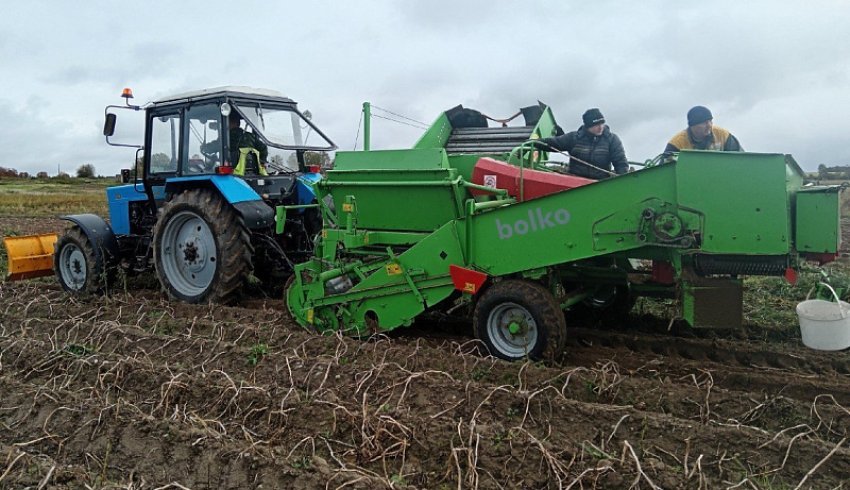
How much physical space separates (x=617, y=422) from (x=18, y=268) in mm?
7614

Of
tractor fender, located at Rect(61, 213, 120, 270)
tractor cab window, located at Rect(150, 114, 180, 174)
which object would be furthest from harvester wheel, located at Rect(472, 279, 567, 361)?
tractor fender, located at Rect(61, 213, 120, 270)

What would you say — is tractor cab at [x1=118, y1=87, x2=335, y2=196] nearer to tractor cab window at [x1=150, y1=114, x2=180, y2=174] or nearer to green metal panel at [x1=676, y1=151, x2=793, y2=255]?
tractor cab window at [x1=150, y1=114, x2=180, y2=174]

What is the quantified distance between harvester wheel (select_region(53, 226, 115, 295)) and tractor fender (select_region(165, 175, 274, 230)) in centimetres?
176

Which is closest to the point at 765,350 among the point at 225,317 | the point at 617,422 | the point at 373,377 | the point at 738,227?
the point at 738,227

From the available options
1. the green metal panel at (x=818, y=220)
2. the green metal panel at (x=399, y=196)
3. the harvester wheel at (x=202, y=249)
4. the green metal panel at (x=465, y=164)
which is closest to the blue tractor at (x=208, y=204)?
the harvester wheel at (x=202, y=249)

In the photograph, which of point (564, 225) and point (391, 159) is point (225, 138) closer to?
point (391, 159)

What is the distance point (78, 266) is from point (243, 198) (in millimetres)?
2813

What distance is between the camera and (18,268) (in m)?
8.23

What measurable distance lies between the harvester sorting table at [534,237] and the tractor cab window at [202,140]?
1.72 metres

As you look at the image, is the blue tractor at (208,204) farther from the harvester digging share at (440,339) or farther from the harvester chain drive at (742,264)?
the harvester chain drive at (742,264)

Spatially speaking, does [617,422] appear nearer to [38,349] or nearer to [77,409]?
[77,409]

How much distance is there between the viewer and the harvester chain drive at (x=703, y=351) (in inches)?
190

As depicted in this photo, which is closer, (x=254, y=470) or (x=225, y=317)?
(x=254, y=470)

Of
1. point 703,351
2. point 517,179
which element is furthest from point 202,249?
point 703,351
